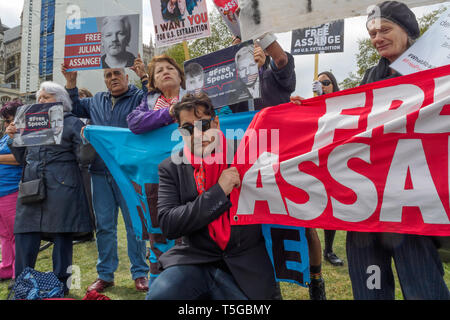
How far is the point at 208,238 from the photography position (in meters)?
1.83

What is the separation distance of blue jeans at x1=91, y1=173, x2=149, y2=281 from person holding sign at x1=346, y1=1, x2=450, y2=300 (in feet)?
6.87

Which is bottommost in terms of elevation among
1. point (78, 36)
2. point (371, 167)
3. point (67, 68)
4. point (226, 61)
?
point (371, 167)

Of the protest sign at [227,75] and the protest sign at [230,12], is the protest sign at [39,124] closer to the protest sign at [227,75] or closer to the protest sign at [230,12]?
the protest sign at [227,75]

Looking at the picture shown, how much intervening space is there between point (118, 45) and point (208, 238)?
215 centimetres

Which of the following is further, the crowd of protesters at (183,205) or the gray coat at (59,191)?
the gray coat at (59,191)

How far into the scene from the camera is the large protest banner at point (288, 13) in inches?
80.6

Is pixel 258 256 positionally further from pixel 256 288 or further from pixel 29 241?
pixel 29 241

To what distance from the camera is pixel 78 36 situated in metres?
3.37

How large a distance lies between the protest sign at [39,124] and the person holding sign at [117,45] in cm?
61

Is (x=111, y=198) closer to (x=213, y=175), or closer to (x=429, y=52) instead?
(x=213, y=175)

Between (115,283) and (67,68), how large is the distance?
221cm

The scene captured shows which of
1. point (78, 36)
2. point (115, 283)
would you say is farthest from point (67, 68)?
point (115, 283)

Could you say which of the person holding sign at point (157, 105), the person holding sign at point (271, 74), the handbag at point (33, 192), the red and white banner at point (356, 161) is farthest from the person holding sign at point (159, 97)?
the handbag at point (33, 192)
